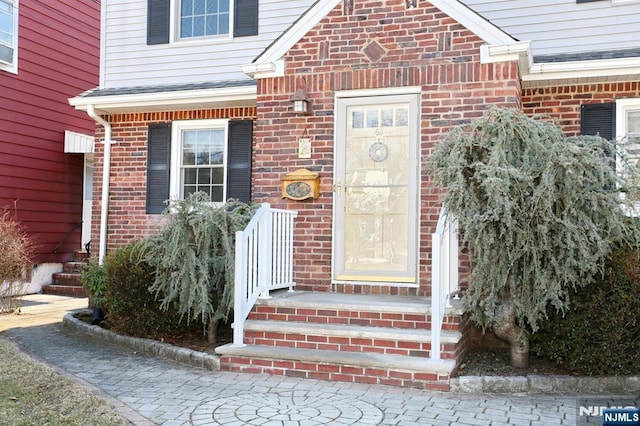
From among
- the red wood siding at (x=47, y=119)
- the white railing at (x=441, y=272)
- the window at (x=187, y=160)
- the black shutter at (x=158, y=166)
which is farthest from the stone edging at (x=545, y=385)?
the red wood siding at (x=47, y=119)

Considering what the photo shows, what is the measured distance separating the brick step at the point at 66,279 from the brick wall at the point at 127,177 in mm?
2694

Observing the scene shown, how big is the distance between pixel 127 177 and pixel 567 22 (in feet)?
20.3

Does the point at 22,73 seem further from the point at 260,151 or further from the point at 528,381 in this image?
the point at 528,381

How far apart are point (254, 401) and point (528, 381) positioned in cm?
Answer: 222

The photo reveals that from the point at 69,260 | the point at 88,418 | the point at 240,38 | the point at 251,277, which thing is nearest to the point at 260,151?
the point at 251,277

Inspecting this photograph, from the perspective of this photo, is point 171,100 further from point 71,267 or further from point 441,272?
point 71,267

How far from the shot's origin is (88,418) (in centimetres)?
395

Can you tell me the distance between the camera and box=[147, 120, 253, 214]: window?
26.4 ft

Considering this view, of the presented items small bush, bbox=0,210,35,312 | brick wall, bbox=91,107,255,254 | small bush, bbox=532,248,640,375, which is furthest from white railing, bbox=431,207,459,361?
small bush, bbox=0,210,35,312

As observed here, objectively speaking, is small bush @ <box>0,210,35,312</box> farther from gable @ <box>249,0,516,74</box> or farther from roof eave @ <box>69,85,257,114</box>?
gable @ <box>249,0,516,74</box>

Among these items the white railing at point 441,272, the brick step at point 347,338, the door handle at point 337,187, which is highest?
the door handle at point 337,187

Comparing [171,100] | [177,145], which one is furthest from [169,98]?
[177,145]

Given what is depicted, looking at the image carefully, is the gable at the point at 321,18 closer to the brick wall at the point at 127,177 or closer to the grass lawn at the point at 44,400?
the brick wall at the point at 127,177

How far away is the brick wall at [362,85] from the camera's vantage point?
5922 millimetres
